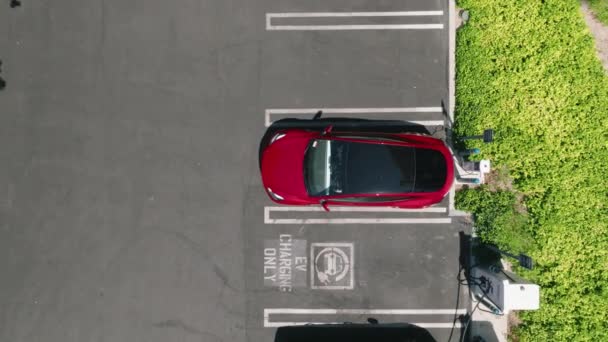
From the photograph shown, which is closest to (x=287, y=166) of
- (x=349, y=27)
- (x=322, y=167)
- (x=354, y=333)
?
(x=322, y=167)

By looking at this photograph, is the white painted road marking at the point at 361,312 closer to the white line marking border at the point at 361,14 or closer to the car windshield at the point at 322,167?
the car windshield at the point at 322,167

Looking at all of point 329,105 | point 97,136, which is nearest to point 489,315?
point 329,105

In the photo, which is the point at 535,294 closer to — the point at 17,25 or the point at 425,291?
the point at 425,291

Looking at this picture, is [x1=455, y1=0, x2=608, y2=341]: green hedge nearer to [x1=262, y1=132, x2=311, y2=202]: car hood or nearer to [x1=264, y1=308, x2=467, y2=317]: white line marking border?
[x1=264, y1=308, x2=467, y2=317]: white line marking border

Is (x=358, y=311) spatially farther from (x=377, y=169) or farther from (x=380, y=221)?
(x=377, y=169)

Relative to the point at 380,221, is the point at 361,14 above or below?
above

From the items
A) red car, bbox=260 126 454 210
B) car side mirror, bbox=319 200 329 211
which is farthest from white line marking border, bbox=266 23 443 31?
car side mirror, bbox=319 200 329 211
